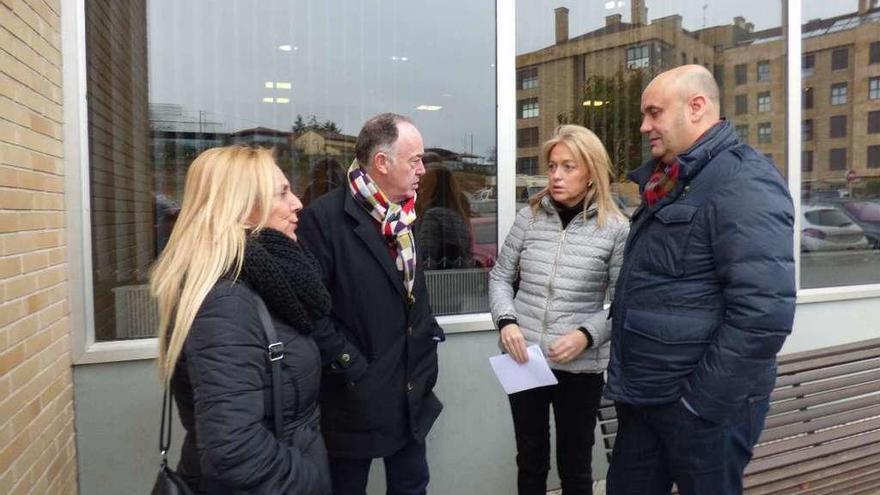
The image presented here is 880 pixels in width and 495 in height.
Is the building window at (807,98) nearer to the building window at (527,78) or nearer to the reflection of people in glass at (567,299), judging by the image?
the building window at (527,78)

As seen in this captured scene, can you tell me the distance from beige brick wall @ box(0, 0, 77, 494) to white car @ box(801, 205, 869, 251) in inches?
166

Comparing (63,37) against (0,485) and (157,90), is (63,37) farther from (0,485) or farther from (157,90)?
(0,485)

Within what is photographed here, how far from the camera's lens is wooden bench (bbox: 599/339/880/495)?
107 inches

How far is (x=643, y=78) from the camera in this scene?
4.12 metres

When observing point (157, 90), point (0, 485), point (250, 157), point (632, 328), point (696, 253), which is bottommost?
point (0, 485)

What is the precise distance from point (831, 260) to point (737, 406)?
308 cm

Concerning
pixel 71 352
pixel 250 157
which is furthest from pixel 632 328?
pixel 71 352

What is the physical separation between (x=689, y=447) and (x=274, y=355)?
128 centimetres

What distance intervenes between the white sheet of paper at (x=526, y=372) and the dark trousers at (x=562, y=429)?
0.14 metres

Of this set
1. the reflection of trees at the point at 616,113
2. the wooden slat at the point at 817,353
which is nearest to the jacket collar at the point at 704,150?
the wooden slat at the point at 817,353

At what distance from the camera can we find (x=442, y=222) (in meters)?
3.69

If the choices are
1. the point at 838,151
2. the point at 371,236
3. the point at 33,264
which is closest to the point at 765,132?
the point at 838,151

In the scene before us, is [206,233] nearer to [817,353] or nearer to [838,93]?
[817,353]

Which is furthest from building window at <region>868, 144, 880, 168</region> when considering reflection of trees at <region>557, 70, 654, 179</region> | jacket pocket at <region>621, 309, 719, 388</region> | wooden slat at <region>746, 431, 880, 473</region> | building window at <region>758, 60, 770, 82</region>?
jacket pocket at <region>621, 309, 719, 388</region>
